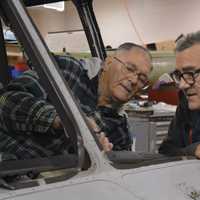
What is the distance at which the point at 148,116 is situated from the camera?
4004 mm

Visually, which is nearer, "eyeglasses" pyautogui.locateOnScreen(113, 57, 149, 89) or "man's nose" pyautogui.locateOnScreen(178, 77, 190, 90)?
"man's nose" pyautogui.locateOnScreen(178, 77, 190, 90)

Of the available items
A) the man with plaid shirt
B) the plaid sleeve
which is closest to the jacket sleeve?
the man with plaid shirt

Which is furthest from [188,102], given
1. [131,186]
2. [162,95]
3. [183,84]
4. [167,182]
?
[162,95]

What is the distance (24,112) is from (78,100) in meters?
0.22

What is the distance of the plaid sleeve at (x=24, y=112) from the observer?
158 centimetres

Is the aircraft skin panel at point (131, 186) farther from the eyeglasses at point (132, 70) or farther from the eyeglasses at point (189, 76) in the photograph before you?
the eyeglasses at point (132, 70)

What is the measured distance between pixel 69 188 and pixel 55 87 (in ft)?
0.96

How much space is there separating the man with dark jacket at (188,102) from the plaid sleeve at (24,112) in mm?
502

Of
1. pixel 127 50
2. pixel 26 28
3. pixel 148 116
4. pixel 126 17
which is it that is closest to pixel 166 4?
pixel 126 17

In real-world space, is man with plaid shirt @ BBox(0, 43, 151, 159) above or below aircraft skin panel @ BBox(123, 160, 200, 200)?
above

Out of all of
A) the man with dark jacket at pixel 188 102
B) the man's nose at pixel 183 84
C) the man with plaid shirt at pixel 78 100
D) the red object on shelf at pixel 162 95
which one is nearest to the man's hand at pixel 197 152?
the man with dark jacket at pixel 188 102

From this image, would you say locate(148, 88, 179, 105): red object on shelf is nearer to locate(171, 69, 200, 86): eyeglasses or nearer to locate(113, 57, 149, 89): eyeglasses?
locate(113, 57, 149, 89): eyeglasses

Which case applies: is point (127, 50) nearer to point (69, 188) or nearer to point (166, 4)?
point (69, 188)

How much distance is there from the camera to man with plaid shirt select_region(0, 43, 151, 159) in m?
1.59
